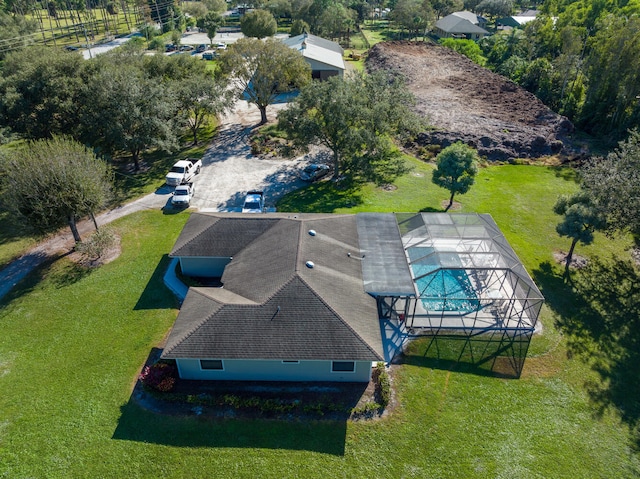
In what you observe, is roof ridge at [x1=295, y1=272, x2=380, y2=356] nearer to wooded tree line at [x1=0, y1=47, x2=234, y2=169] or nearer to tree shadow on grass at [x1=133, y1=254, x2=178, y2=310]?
tree shadow on grass at [x1=133, y1=254, x2=178, y2=310]

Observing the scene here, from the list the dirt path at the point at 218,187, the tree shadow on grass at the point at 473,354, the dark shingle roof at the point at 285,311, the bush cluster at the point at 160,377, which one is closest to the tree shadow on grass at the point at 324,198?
the dirt path at the point at 218,187

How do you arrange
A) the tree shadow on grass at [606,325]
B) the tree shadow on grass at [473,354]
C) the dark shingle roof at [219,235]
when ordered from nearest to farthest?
the tree shadow on grass at [606,325], the tree shadow on grass at [473,354], the dark shingle roof at [219,235]

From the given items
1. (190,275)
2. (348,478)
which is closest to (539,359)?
(348,478)

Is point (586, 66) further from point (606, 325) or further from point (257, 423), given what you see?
point (257, 423)

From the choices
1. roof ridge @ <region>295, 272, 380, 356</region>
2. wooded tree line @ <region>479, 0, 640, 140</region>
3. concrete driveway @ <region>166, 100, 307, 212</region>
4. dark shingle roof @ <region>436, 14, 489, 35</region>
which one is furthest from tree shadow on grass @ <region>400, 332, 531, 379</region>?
dark shingle roof @ <region>436, 14, 489, 35</region>

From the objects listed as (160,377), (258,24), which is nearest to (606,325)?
(160,377)

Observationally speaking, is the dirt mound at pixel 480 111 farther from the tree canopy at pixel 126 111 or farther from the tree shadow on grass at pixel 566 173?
the tree canopy at pixel 126 111

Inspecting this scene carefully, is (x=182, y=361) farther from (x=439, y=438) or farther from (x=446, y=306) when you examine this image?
(x=446, y=306)
